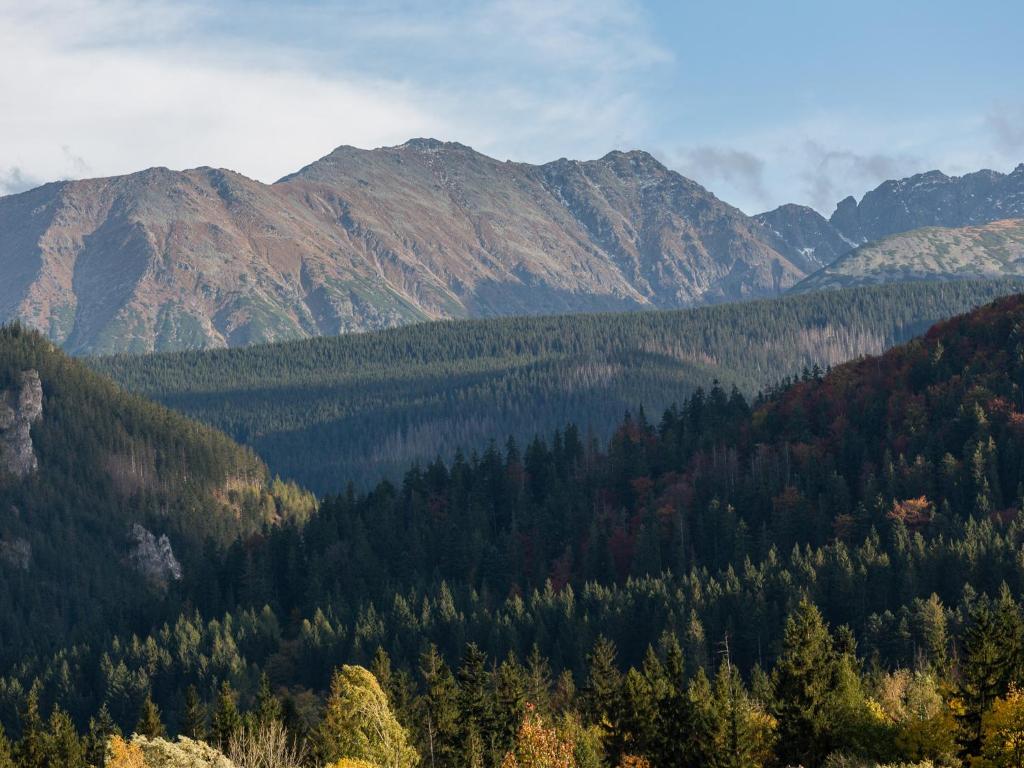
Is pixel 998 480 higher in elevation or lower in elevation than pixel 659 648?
higher

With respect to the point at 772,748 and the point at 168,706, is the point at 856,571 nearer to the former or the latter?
the point at 772,748

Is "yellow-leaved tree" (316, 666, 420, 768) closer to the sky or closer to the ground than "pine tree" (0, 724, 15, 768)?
closer to the sky

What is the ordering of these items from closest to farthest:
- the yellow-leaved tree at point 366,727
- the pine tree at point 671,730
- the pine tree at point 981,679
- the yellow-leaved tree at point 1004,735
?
the yellow-leaved tree at point 1004,735, the pine tree at point 981,679, the yellow-leaved tree at point 366,727, the pine tree at point 671,730

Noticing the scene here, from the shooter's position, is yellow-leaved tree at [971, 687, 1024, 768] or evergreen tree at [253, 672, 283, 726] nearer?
yellow-leaved tree at [971, 687, 1024, 768]

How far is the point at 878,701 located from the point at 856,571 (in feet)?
153

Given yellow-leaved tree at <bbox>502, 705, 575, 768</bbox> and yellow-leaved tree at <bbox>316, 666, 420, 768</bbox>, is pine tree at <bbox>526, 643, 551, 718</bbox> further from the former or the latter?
yellow-leaved tree at <bbox>502, 705, 575, 768</bbox>

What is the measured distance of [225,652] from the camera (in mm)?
187375

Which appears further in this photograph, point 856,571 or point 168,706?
point 168,706

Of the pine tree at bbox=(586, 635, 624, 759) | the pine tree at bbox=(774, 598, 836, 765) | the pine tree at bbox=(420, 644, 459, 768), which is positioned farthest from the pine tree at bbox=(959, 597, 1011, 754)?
the pine tree at bbox=(420, 644, 459, 768)

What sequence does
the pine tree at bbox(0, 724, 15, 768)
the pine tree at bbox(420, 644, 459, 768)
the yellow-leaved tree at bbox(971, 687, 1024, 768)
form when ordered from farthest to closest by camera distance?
the pine tree at bbox(0, 724, 15, 768), the pine tree at bbox(420, 644, 459, 768), the yellow-leaved tree at bbox(971, 687, 1024, 768)

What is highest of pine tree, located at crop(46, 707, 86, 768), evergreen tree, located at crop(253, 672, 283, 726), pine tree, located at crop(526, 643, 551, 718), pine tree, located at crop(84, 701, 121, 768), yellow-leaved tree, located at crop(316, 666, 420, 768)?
yellow-leaved tree, located at crop(316, 666, 420, 768)

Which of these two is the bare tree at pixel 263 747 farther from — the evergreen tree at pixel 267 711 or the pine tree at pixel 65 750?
the pine tree at pixel 65 750

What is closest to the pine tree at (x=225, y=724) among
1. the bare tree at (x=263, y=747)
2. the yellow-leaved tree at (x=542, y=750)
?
the bare tree at (x=263, y=747)

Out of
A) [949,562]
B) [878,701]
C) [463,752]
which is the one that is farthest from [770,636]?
[463,752]
